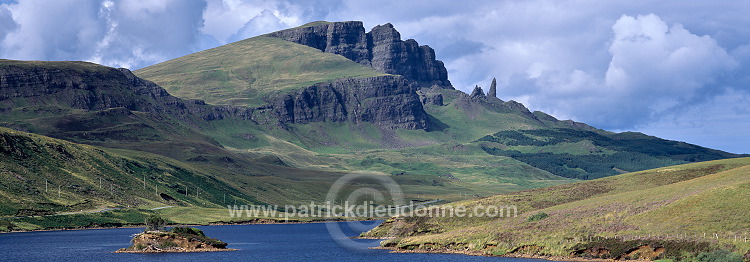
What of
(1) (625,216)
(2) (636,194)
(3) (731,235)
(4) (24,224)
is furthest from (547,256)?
(4) (24,224)

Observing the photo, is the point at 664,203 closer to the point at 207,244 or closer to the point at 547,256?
the point at 547,256

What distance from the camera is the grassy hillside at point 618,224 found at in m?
103

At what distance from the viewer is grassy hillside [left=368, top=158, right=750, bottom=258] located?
103 metres

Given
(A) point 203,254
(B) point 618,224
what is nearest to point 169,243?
(A) point 203,254

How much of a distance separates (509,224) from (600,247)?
29.3 metres

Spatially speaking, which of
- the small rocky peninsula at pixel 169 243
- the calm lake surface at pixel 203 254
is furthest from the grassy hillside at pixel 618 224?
the small rocky peninsula at pixel 169 243

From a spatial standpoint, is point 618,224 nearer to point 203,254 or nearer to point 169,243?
point 203,254

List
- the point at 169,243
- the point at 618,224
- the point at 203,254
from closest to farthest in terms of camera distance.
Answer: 1. the point at 618,224
2. the point at 203,254
3. the point at 169,243

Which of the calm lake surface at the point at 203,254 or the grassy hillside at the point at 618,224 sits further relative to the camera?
the calm lake surface at the point at 203,254

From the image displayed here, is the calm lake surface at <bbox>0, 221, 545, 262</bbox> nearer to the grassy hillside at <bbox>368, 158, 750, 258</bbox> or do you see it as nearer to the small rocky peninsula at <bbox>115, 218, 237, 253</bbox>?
the small rocky peninsula at <bbox>115, 218, 237, 253</bbox>

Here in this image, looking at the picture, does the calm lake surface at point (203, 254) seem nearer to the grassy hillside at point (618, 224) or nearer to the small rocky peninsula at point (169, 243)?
the small rocky peninsula at point (169, 243)

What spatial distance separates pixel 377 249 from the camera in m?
144

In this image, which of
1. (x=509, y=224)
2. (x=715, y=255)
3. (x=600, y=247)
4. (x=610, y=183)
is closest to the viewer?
(x=715, y=255)

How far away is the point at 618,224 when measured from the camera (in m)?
118
